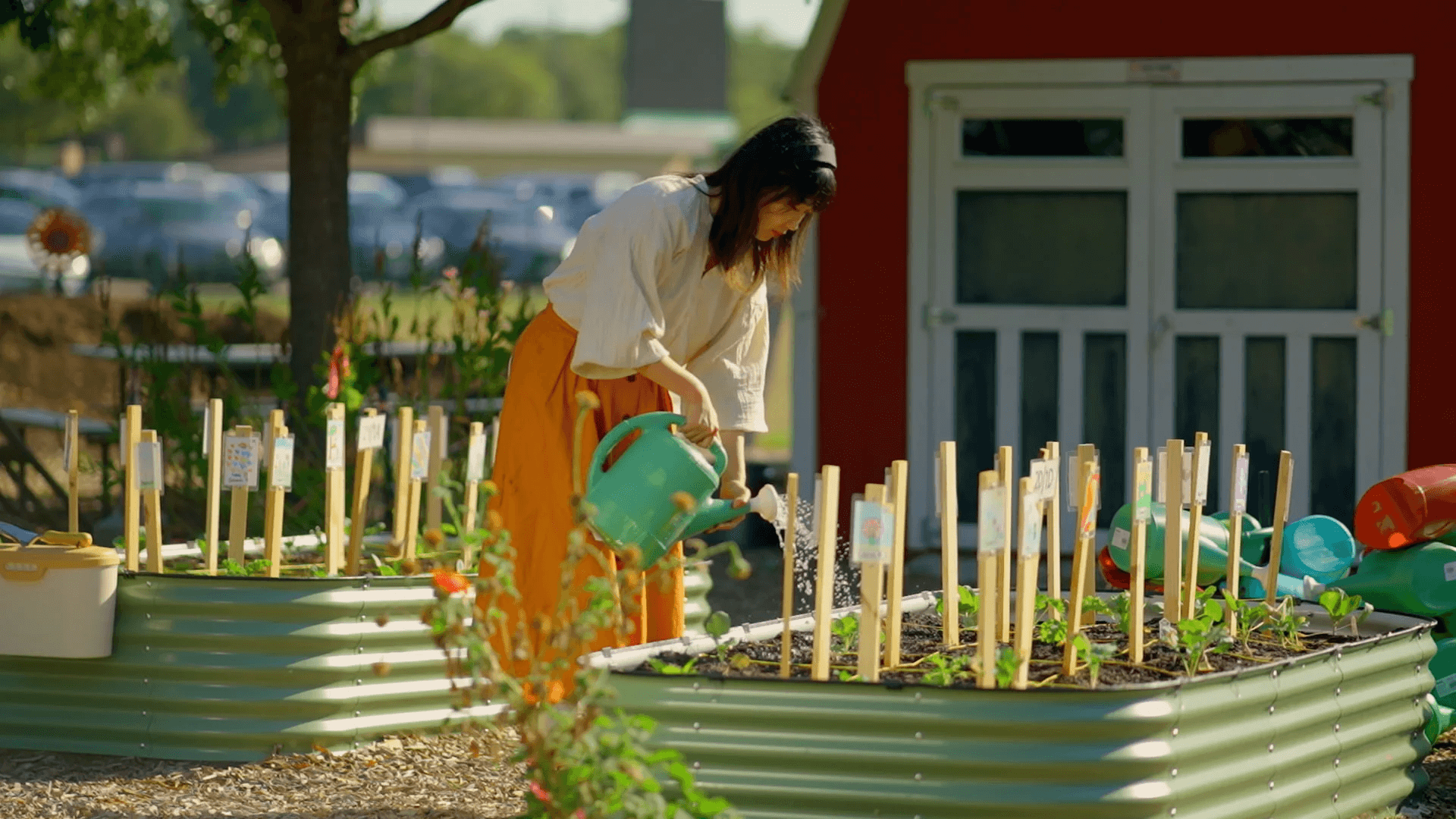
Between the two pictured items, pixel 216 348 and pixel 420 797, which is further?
pixel 216 348

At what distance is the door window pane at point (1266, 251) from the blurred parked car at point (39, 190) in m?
20.9

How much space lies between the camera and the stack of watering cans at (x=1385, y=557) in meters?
3.88

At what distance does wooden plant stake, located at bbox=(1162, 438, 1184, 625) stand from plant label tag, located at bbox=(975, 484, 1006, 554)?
0.49 meters

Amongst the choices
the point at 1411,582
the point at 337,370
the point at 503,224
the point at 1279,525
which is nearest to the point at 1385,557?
the point at 1411,582

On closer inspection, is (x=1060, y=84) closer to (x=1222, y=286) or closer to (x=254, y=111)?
(x=1222, y=286)

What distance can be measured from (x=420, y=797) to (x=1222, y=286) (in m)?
4.27

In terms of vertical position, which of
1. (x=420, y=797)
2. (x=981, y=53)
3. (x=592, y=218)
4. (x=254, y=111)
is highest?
(x=254, y=111)

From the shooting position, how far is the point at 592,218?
3.41m

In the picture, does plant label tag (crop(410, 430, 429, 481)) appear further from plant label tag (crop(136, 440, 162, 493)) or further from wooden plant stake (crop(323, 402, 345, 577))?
plant label tag (crop(136, 440, 162, 493))

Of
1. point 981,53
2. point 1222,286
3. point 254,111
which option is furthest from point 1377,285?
point 254,111

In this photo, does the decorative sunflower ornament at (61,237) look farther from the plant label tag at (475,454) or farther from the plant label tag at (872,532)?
the plant label tag at (872,532)

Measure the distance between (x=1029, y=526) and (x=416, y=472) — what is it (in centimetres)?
180

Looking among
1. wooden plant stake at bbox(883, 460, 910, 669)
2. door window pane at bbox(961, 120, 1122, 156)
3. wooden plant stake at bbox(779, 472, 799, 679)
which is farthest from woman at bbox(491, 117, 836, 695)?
door window pane at bbox(961, 120, 1122, 156)

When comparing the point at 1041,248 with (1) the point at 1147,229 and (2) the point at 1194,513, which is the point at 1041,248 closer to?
(1) the point at 1147,229
